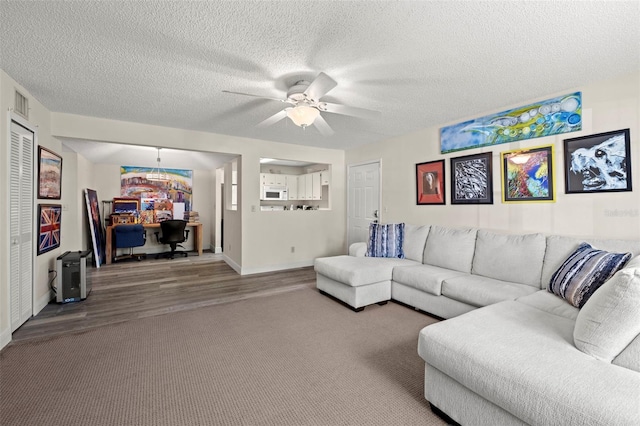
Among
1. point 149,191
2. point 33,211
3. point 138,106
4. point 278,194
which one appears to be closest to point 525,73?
point 138,106

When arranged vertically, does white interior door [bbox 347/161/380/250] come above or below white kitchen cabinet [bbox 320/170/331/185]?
below

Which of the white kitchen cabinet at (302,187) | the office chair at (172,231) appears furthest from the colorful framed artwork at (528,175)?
the office chair at (172,231)

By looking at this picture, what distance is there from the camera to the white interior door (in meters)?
4.98

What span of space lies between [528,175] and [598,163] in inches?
21.8

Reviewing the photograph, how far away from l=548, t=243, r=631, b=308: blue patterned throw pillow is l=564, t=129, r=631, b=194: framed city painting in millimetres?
653

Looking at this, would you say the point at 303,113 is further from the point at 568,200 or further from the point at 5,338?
the point at 5,338

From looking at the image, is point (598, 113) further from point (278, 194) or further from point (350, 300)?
point (278, 194)

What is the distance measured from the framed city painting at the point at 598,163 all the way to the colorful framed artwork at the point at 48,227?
5.52 meters

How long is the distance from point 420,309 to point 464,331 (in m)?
1.56

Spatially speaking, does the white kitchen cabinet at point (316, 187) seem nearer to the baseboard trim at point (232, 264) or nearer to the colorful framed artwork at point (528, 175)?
the baseboard trim at point (232, 264)

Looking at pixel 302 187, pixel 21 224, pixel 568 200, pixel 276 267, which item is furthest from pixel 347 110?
pixel 302 187

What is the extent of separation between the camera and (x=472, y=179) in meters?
3.52

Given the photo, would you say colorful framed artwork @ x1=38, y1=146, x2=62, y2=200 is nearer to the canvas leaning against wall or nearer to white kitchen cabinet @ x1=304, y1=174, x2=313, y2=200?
the canvas leaning against wall

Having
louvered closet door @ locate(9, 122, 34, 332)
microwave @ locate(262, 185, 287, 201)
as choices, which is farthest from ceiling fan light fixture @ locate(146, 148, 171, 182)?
louvered closet door @ locate(9, 122, 34, 332)
